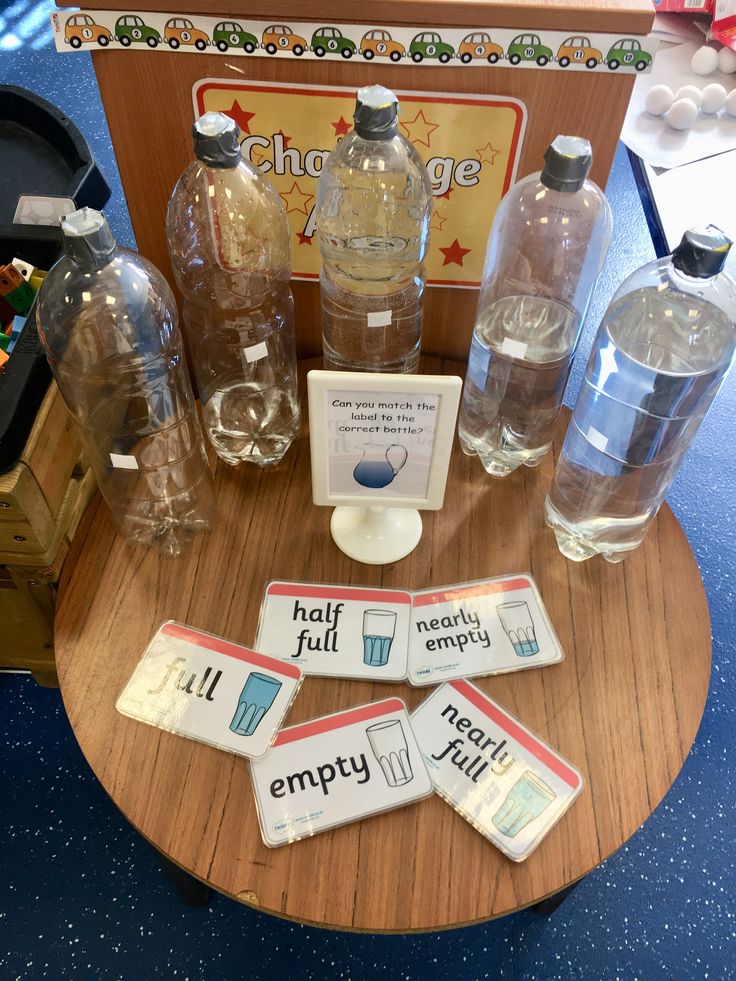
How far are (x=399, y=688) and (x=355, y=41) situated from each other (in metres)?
0.82

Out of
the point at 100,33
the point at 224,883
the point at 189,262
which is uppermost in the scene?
the point at 100,33

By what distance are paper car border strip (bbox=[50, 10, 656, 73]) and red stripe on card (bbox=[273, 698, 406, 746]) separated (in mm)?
817

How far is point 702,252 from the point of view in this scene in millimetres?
852

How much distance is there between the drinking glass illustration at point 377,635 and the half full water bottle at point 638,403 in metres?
0.28

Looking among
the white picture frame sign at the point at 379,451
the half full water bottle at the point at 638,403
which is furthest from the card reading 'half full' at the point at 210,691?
the half full water bottle at the point at 638,403

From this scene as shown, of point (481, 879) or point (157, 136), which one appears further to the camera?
point (157, 136)

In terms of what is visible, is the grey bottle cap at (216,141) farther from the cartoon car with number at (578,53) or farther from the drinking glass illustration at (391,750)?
the drinking glass illustration at (391,750)

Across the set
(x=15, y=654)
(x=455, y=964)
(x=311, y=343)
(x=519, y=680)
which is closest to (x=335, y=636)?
(x=519, y=680)

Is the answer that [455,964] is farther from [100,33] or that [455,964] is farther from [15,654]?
[100,33]

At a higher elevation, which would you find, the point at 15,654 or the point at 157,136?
the point at 157,136

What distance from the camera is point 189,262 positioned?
3.99 feet

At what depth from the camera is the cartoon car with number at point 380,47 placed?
38.5 inches

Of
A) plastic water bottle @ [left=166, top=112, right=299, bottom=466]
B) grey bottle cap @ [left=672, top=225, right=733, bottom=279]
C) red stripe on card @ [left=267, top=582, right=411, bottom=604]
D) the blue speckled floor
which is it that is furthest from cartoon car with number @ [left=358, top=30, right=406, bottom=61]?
the blue speckled floor

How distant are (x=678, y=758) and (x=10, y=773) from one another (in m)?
1.22
